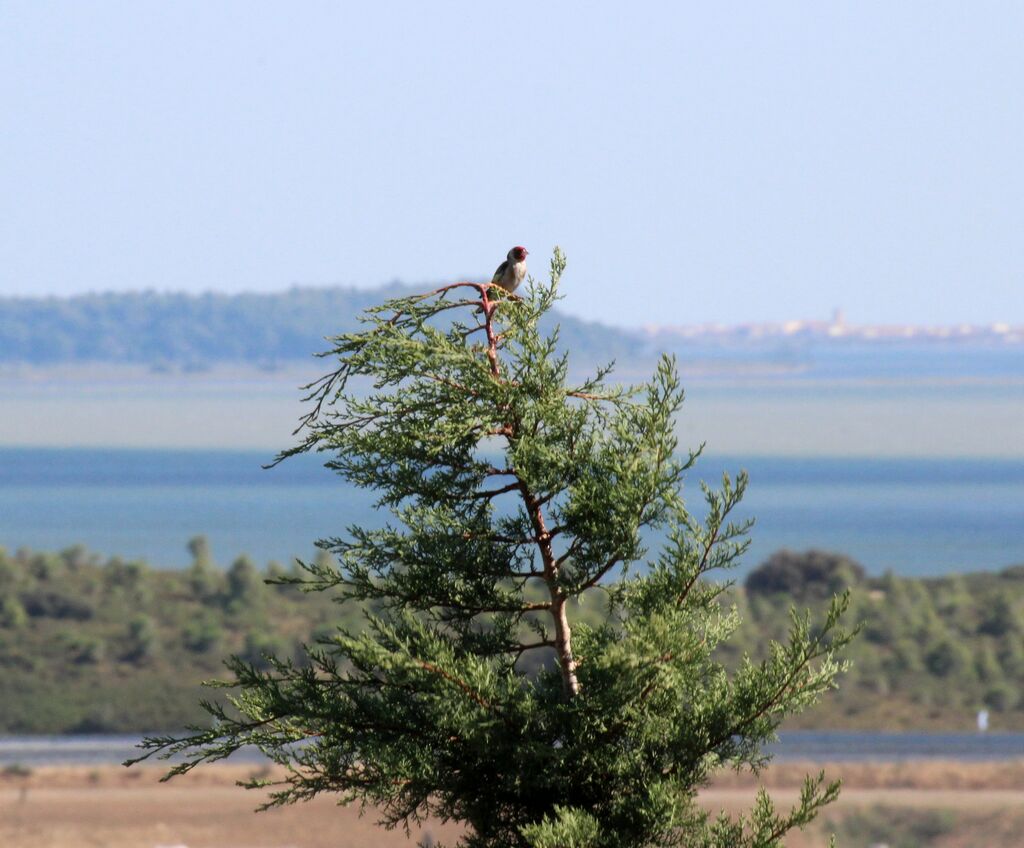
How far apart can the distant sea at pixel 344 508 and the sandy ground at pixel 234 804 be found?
4901 cm

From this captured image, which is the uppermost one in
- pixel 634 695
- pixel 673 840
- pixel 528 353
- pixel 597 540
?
pixel 528 353

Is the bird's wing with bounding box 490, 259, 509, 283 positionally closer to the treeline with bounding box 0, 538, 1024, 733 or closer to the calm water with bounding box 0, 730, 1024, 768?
the calm water with bounding box 0, 730, 1024, 768

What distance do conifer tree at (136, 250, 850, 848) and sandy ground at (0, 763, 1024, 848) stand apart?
62.2ft

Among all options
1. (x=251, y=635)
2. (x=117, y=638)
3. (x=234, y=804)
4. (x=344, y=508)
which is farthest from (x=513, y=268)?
(x=344, y=508)

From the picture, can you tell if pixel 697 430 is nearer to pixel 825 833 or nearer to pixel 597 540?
pixel 825 833

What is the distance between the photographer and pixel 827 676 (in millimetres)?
7746

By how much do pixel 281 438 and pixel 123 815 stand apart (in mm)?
163539

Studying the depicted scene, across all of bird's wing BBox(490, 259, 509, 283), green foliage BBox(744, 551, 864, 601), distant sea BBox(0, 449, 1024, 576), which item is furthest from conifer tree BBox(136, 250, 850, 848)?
distant sea BBox(0, 449, 1024, 576)

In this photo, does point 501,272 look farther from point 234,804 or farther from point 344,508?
point 344,508

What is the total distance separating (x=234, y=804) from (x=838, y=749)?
11999mm

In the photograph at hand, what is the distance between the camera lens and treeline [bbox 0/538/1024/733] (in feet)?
135

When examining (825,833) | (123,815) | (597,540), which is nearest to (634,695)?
(597,540)

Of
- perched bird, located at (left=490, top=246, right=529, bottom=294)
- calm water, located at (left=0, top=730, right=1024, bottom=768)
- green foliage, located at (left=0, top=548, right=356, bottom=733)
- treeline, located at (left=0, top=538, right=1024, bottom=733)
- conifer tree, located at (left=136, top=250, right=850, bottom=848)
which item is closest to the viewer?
conifer tree, located at (left=136, top=250, right=850, bottom=848)

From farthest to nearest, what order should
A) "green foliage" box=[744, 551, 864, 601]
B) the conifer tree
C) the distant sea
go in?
1. the distant sea
2. "green foliage" box=[744, 551, 864, 601]
3. the conifer tree
